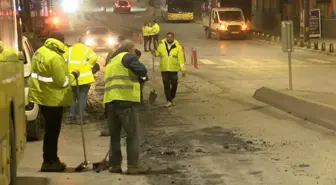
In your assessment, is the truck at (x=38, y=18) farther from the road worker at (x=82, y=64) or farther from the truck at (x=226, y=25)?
the road worker at (x=82, y=64)

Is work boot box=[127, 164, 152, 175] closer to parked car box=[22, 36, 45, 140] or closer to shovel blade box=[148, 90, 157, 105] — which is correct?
parked car box=[22, 36, 45, 140]

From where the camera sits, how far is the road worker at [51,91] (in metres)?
9.40

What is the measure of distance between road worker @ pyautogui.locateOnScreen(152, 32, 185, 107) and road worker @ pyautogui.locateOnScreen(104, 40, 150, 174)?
730 centimetres

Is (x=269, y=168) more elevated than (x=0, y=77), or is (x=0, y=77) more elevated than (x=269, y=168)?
(x=0, y=77)

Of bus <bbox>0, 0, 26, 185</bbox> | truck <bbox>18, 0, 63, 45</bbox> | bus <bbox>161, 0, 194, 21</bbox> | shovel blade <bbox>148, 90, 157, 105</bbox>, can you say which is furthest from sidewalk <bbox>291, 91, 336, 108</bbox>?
bus <bbox>161, 0, 194, 21</bbox>

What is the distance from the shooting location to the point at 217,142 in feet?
39.4

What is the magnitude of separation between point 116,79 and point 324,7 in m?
39.8

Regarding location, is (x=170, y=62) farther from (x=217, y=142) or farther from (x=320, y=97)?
(x=217, y=142)

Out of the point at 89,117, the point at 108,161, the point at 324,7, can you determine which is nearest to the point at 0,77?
the point at 108,161

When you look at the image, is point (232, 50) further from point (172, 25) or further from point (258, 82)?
point (172, 25)

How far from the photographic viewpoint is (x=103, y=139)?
41.3ft

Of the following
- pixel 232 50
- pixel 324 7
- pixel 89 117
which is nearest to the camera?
pixel 89 117

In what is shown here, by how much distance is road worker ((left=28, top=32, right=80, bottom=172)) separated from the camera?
30.8 feet

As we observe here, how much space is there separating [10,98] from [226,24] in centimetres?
3888
